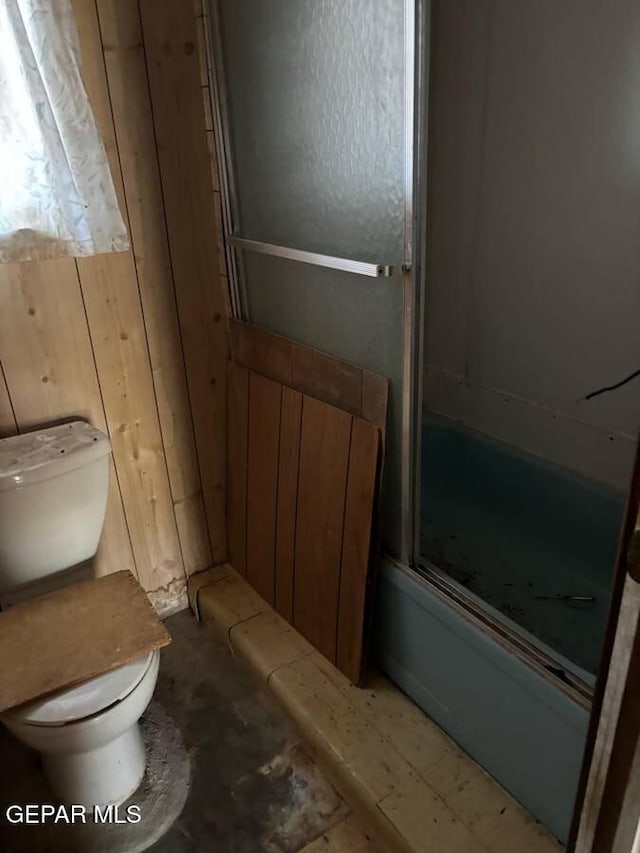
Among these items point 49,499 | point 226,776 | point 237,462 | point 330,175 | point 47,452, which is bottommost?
point 226,776

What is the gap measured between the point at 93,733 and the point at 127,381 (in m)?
0.93

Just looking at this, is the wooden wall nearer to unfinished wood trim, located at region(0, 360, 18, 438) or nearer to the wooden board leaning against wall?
unfinished wood trim, located at region(0, 360, 18, 438)

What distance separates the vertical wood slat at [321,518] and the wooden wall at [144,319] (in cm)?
47

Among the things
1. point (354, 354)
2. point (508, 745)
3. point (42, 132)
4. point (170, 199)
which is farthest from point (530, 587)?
point (42, 132)

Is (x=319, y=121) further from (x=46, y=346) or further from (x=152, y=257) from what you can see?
(x=46, y=346)

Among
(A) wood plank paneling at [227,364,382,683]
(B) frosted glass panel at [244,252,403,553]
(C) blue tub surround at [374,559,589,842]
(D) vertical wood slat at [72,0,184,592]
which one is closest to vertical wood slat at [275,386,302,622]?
(A) wood plank paneling at [227,364,382,683]

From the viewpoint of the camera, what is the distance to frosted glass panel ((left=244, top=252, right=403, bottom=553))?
1.43 meters

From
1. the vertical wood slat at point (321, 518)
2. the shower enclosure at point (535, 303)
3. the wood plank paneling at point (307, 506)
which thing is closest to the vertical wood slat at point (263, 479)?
the wood plank paneling at point (307, 506)

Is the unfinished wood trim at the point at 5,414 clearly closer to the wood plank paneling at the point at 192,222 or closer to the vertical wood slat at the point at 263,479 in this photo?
the wood plank paneling at the point at 192,222

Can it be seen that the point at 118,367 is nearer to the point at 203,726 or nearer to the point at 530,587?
the point at 203,726

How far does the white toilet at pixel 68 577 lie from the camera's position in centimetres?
136

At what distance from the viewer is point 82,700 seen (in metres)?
1.37

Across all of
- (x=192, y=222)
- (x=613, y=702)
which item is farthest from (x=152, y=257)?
(x=613, y=702)

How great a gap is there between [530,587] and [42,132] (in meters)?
1.78
